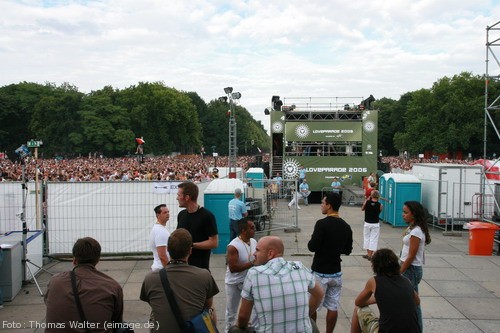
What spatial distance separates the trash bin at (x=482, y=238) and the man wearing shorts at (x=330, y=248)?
6518 mm

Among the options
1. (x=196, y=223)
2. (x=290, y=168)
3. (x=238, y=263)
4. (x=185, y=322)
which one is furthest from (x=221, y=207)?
(x=290, y=168)

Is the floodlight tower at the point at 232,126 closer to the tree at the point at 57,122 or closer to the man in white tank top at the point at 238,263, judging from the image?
the man in white tank top at the point at 238,263

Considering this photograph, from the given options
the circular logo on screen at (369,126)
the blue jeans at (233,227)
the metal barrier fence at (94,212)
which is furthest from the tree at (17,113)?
the blue jeans at (233,227)

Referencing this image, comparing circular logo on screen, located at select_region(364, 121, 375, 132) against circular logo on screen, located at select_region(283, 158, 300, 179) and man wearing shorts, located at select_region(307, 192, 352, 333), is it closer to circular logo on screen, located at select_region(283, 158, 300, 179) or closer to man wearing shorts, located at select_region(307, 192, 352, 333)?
circular logo on screen, located at select_region(283, 158, 300, 179)

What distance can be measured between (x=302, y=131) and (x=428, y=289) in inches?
726

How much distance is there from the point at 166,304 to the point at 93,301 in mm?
552

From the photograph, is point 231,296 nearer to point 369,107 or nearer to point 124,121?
point 369,107

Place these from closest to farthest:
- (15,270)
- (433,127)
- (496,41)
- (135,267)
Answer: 1. (15,270)
2. (135,267)
3. (496,41)
4. (433,127)

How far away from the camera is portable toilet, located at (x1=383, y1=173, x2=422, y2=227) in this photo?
14.0 meters

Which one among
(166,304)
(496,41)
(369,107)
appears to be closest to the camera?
(166,304)

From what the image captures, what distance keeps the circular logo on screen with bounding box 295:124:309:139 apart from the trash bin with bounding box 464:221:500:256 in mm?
15629

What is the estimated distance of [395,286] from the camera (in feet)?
12.4

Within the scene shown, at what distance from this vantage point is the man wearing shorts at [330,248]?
492 cm

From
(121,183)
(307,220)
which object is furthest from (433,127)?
(121,183)
